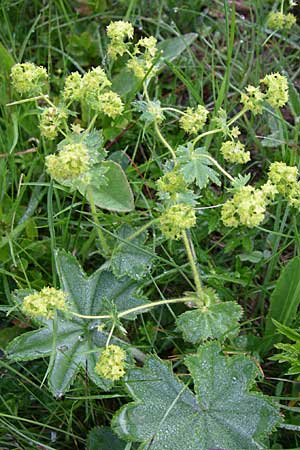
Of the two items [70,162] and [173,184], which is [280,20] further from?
[70,162]

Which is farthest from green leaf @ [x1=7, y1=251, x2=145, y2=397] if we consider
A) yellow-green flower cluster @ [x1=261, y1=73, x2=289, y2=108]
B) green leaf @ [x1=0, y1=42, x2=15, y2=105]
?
green leaf @ [x1=0, y1=42, x2=15, y2=105]

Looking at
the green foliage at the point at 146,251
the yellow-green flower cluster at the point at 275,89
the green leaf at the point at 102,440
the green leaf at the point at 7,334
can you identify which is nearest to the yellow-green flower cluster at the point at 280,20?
the green foliage at the point at 146,251

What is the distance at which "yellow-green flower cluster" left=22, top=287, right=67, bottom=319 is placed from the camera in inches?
63.4

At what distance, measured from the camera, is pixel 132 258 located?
1969 mm

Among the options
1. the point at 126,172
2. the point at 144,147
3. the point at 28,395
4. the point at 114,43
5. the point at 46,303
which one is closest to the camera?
the point at 46,303

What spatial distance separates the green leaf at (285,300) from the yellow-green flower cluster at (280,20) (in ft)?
3.63

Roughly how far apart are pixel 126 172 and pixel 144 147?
268 mm

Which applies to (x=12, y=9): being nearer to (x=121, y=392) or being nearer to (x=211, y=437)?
(x=121, y=392)

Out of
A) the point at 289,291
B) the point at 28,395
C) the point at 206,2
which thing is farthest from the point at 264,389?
the point at 206,2

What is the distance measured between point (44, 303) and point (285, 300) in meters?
0.80

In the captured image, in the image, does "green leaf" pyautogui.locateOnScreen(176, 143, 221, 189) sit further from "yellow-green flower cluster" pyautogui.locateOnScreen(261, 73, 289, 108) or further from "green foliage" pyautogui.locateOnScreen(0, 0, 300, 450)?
"yellow-green flower cluster" pyautogui.locateOnScreen(261, 73, 289, 108)

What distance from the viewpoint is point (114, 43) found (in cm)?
193

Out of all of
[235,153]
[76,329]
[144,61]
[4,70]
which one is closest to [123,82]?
[4,70]

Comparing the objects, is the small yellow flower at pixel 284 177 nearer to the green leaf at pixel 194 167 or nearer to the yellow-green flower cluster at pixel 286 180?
the yellow-green flower cluster at pixel 286 180
